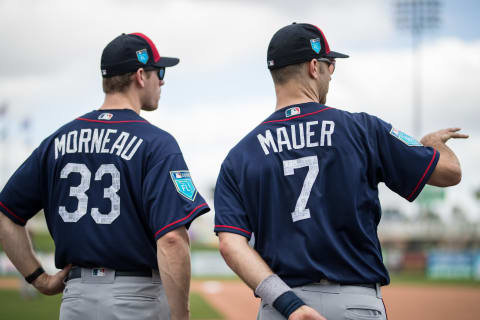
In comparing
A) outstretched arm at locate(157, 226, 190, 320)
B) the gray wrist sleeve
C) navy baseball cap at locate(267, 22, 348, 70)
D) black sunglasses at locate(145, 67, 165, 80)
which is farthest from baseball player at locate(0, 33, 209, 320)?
navy baseball cap at locate(267, 22, 348, 70)

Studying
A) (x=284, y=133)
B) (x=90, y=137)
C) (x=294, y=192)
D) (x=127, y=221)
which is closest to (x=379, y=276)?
(x=294, y=192)

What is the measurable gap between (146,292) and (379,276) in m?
1.20

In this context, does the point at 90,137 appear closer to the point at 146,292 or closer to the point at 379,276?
the point at 146,292

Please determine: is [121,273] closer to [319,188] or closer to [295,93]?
[319,188]

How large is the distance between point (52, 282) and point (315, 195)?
1.63m

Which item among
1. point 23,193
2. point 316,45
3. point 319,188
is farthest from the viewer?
point 23,193

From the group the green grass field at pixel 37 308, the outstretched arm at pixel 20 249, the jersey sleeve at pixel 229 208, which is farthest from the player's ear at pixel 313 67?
the green grass field at pixel 37 308

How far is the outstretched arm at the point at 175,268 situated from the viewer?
298 cm

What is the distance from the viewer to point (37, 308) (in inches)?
589

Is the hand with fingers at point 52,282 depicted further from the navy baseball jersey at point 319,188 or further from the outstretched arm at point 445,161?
the outstretched arm at point 445,161

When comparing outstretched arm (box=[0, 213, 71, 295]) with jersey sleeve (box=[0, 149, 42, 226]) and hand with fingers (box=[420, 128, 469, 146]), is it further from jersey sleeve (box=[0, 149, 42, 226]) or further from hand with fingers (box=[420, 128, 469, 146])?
hand with fingers (box=[420, 128, 469, 146])

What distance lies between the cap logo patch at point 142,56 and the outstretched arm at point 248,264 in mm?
1155

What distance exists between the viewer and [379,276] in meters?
2.78

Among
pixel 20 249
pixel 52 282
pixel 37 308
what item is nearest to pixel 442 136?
pixel 52 282
